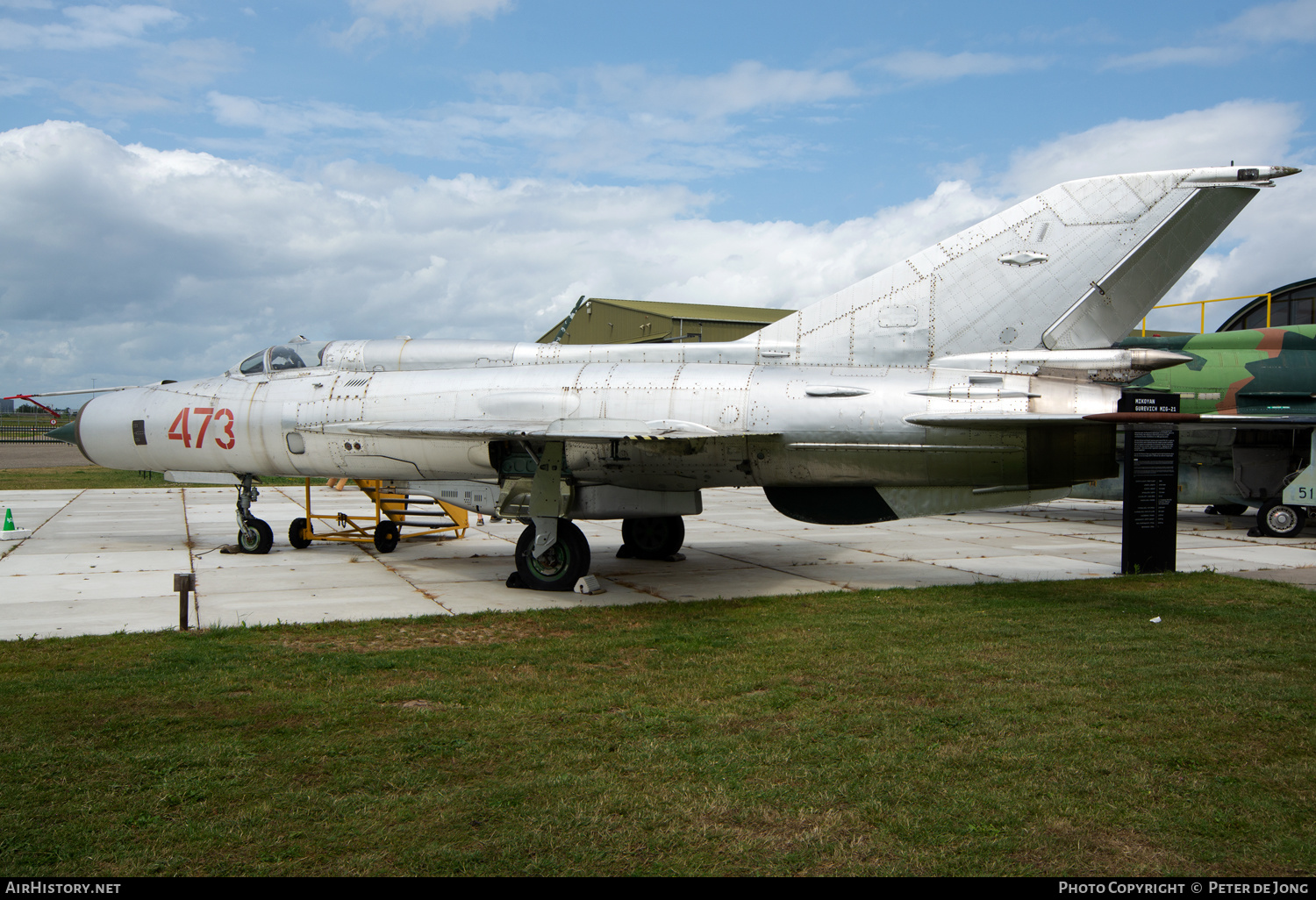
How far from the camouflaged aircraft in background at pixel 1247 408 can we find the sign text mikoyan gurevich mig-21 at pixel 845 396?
20.5ft

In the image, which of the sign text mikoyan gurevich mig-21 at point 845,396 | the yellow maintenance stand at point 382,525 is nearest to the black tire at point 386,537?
the yellow maintenance stand at point 382,525

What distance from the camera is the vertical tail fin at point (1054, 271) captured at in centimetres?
841

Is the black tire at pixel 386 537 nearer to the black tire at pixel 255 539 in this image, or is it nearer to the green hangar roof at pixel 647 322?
the black tire at pixel 255 539

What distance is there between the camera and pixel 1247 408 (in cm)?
1498

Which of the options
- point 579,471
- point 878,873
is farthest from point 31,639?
point 878,873

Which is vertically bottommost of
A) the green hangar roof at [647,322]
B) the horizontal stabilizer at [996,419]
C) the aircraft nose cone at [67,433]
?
the aircraft nose cone at [67,433]

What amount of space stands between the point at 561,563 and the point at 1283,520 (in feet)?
41.7

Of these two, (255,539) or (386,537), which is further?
(386,537)

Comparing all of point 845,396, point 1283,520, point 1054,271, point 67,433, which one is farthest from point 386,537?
point 1283,520

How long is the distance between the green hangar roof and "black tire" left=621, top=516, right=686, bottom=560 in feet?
59.1

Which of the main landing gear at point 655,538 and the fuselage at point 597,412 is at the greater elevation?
the fuselage at point 597,412

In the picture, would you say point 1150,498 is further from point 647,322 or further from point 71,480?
point 71,480

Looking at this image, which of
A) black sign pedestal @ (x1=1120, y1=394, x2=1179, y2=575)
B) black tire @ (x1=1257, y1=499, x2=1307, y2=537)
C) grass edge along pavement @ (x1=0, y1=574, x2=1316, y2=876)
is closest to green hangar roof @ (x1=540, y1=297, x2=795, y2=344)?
black tire @ (x1=1257, y1=499, x2=1307, y2=537)

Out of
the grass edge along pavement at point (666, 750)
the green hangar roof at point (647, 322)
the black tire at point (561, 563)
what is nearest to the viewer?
the grass edge along pavement at point (666, 750)
